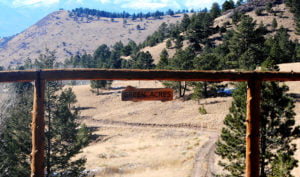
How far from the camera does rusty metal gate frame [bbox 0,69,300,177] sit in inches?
171

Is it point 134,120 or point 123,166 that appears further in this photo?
point 134,120

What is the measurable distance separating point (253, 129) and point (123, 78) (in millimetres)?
2256

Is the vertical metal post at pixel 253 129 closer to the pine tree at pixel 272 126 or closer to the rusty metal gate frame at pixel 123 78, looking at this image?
the rusty metal gate frame at pixel 123 78

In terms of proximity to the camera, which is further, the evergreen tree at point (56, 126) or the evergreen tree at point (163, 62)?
the evergreen tree at point (163, 62)

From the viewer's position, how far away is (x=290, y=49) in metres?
50.1

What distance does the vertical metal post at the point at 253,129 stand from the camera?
183 inches

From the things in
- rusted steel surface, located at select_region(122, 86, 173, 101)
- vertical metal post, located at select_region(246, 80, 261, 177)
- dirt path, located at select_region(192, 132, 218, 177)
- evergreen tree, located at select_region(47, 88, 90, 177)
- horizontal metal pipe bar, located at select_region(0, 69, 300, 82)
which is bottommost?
dirt path, located at select_region(192, 132, 218, 177)

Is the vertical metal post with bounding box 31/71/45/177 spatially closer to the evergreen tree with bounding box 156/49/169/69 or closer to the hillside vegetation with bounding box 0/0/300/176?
the hillside vegetation with bounding box 0/0/300/176

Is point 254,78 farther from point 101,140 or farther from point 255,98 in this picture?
point 101,140

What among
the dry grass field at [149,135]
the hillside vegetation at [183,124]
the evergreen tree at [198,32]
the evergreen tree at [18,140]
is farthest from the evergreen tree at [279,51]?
the evergreen tree at [18,140]

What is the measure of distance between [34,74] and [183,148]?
2665cm

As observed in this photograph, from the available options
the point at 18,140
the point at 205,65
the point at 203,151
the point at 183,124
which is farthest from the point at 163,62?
the point at 18,140

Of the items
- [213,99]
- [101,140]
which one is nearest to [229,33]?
[213,99]

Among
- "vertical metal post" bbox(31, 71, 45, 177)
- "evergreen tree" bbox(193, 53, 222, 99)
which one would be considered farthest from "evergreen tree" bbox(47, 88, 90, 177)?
"evergreen tree" bbox(193, 53, 222, 99)
